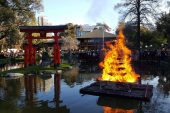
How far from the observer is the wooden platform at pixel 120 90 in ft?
62.8

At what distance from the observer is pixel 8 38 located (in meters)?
49.5

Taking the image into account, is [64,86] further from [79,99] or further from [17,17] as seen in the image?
[17,17]

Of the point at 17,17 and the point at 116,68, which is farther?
the point at 17,17

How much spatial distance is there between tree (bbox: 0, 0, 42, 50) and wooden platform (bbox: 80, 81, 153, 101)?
29.8m

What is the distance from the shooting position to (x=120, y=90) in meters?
19.7

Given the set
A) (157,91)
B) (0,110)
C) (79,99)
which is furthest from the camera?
(157,91)

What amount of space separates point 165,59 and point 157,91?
29.0 metres

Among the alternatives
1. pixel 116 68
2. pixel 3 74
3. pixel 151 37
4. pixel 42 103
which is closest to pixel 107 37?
pixel 151 37

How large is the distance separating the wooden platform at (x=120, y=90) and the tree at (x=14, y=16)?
2977cm

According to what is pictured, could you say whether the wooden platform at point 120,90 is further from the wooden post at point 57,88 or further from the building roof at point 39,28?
the building roof at point 39,28

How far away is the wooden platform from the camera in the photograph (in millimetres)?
19145

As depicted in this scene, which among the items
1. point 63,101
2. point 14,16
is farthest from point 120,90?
point 14,16

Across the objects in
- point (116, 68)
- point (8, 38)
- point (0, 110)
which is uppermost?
point (8, 38)

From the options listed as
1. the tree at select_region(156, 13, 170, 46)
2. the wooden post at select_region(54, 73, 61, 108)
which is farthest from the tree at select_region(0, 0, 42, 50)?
the tree at select_region(156, 13, 170, 46)
